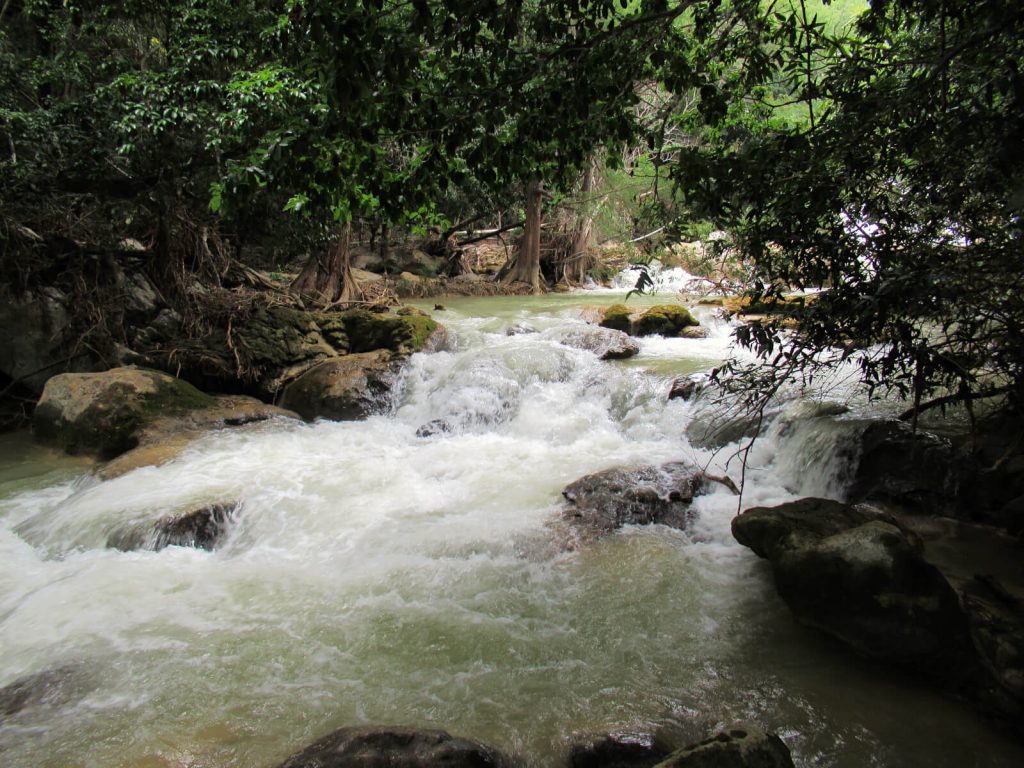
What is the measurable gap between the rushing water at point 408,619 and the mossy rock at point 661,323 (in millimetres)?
4530

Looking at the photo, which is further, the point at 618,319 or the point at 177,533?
the point at 618,319

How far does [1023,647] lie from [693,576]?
1.83 metres

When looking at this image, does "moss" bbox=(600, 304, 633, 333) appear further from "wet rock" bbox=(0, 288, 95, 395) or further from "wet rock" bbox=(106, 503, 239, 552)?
"wet rock" bbox=(0, 288, 95, 395)

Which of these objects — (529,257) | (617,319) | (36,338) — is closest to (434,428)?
(617,319)

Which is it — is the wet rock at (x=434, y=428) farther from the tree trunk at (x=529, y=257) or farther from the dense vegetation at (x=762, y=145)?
the tree trunk at (x=529, y=257)

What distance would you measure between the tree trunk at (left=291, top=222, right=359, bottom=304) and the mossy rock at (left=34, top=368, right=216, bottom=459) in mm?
5039

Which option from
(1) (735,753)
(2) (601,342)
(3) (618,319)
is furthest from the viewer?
(3) (618,319)

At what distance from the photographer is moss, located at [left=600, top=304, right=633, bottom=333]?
11.5 metres

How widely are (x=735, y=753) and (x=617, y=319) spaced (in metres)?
9.80

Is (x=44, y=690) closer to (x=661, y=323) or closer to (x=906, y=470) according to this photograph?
(x=906, y=470)

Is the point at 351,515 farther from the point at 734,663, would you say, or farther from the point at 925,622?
the point at 925,622

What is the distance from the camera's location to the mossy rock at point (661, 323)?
11.3 meters

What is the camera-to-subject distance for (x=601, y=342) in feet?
32.3

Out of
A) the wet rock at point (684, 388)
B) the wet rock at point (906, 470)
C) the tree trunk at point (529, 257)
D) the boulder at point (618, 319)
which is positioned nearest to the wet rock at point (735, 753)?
the wet rock at point (906, 470)
